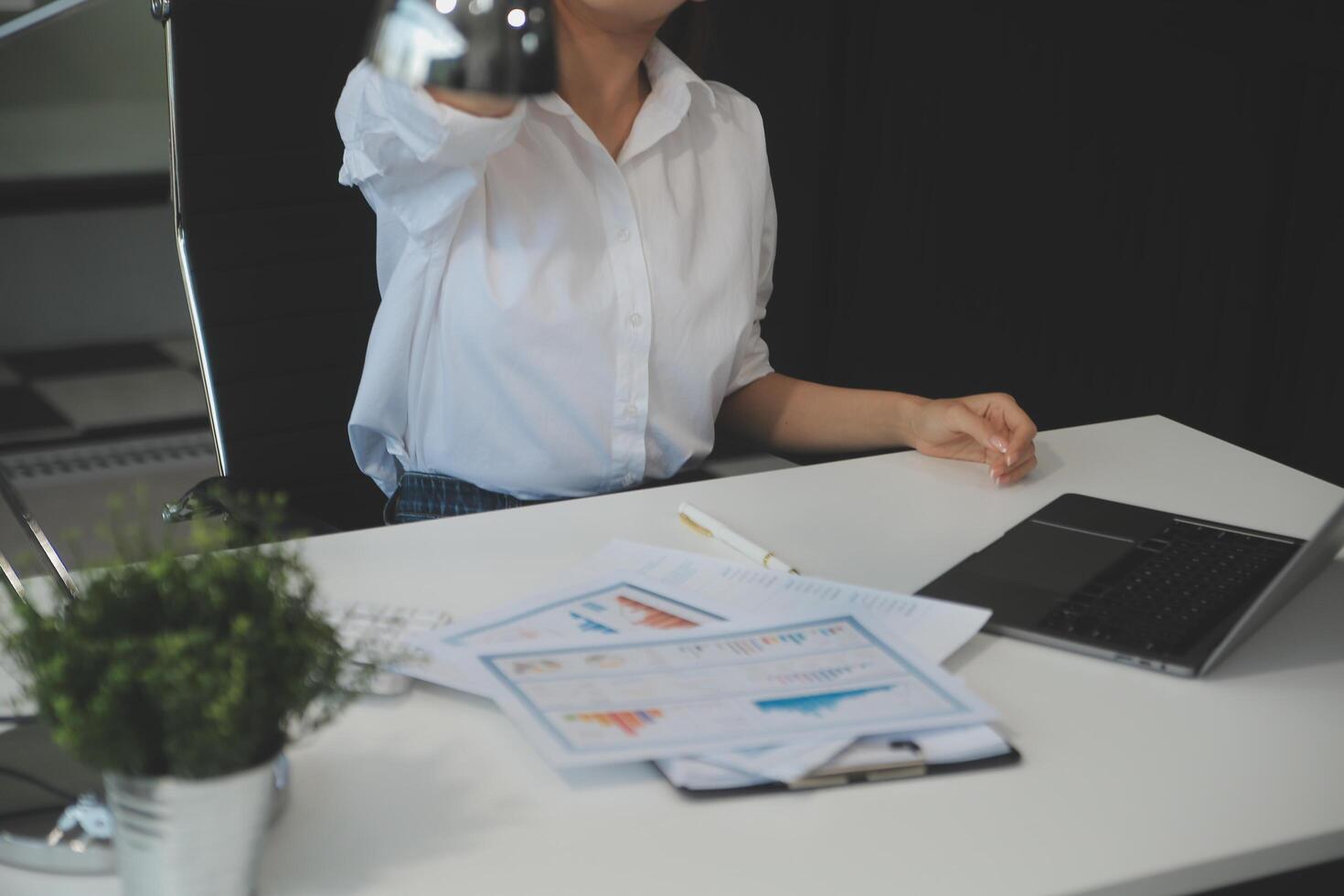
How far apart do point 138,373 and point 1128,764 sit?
3.71 metres

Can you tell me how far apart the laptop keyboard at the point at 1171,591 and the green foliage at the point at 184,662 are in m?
0.62

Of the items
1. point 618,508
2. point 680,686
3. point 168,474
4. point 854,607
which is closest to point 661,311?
point 618,508

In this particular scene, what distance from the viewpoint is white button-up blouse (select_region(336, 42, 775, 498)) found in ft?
4.82

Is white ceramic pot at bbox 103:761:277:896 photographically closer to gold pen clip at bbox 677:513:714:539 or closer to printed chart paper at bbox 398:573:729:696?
printed chart paper at bbox 398:573:729:696

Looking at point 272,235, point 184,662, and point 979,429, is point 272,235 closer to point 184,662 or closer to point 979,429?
point 979,429

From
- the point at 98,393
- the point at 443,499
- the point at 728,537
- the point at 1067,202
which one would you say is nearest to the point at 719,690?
the point at 728,537

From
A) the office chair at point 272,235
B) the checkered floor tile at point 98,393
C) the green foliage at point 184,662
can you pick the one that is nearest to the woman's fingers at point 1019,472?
the office chair at point 272,235

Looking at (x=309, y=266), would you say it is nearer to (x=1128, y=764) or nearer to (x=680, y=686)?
(x=680, y=686)

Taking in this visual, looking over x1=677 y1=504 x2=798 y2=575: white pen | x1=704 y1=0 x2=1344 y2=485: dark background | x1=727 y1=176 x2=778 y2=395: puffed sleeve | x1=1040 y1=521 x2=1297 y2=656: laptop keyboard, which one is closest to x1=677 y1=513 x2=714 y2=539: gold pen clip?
x1=677 y1=504 x2=798 y2=575: white pen

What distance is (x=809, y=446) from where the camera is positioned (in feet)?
5.58

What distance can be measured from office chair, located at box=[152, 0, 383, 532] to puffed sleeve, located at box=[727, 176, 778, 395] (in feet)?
1.49

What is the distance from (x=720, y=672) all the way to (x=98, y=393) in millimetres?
3443

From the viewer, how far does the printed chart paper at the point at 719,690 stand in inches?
34.7

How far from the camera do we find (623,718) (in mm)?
899
